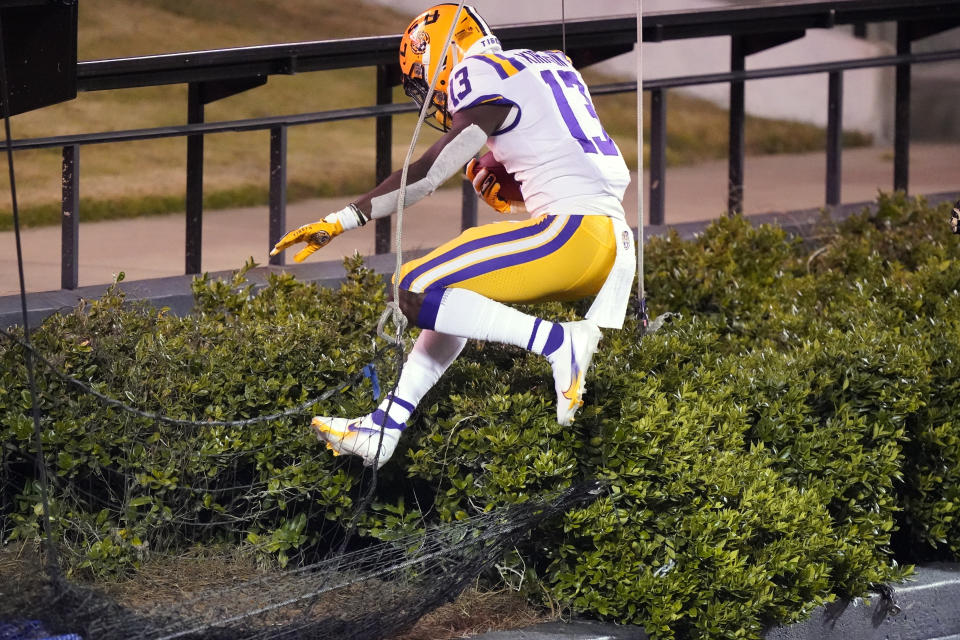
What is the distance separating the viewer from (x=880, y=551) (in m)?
4.85

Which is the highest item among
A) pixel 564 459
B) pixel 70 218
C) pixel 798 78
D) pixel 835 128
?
pixel 798 78

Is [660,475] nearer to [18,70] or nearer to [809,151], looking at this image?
[18,70]

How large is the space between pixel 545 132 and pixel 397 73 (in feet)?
11.9

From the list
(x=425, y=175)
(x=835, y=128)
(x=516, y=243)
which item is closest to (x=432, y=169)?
(x=425, y=175)

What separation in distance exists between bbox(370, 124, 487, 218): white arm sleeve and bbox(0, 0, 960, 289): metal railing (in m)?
1.92

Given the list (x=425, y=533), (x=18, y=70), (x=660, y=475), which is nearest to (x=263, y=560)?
(x=425, y=533)

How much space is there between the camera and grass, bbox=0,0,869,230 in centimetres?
1129

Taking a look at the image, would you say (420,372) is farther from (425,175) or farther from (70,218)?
(70,218)

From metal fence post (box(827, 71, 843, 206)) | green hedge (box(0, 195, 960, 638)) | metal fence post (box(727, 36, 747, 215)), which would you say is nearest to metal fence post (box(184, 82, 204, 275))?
green hedge (box(0, 195, 960, 638))

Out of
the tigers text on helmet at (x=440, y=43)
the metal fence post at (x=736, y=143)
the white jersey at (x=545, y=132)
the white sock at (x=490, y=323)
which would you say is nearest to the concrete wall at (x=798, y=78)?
the metal fence post at (x=736, y=143)

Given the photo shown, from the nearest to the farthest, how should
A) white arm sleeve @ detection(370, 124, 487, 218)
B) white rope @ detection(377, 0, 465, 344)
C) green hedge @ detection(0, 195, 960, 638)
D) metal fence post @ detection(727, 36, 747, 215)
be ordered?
white rope @ detection(377, 0, 465, 344), white arm sleeve @ detection(370, 124, 487, 218), green hedge @ detection(0, 195, 960, 638), metal fence post @ detection(727, 36, 747, 215)

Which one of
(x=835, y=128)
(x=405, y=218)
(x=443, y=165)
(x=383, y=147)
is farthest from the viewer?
(x=405, y=218)

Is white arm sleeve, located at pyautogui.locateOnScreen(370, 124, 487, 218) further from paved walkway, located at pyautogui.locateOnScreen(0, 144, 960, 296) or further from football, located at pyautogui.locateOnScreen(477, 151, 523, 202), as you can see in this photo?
paved walkway, located at pyautogui.locateOnScreen(0, 144, 960, 296)

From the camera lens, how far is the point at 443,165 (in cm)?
413
